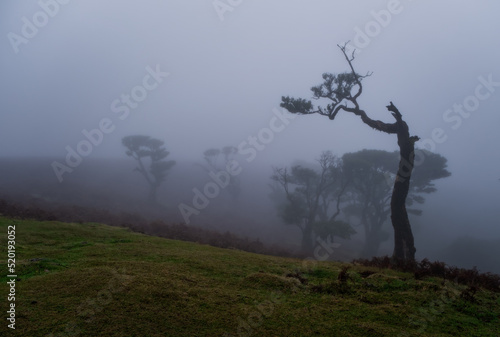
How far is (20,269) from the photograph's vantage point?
18.2 ft

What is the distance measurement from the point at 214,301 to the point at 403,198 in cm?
1108

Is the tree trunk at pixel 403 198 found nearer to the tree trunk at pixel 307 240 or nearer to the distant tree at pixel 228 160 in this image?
the tree trunk at pixel 307 240

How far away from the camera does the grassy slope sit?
3.80m

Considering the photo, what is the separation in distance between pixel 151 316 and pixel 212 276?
2096 mm

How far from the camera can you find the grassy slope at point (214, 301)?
3.80 meters

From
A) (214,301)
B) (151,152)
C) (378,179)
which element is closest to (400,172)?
(214,301)

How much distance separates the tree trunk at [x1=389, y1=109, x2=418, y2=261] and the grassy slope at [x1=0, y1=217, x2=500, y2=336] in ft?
20.7

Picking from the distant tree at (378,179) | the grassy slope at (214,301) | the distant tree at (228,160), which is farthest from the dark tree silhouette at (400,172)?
the distant tree at (228,160)

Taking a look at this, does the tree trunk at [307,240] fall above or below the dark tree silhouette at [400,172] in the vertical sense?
below

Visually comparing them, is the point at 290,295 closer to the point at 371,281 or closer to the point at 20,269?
the point at 371,281

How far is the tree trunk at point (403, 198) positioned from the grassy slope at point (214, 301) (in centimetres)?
630

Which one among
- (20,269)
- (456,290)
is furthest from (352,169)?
(20,269)

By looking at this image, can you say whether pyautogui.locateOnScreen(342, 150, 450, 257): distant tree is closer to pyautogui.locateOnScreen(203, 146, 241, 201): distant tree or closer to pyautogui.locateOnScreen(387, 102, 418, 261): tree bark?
pyautogui.locateOnScreen(203, 146, 241, 201): distant tree

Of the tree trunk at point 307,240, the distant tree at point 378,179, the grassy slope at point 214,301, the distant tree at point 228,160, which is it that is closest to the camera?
the grassy slope at point 214,301
